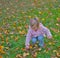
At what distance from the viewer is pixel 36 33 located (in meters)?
6.88

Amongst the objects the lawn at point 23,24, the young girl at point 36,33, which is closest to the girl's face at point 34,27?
A: the young girl at point 36,33

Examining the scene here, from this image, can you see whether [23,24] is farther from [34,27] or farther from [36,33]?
[34,27]

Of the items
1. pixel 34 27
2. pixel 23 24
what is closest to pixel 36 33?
pixel 34 27

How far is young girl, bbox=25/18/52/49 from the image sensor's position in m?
6.69

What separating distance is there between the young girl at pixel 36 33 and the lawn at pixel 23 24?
230 millimetres

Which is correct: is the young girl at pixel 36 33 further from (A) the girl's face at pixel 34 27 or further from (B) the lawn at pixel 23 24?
(B) the lawn at pixel 23 24

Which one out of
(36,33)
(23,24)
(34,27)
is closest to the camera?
(34,27)

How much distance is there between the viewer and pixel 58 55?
20.4ft

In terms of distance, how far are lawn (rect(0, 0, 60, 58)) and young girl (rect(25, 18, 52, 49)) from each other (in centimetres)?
23

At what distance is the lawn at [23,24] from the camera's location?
6646 millimetres

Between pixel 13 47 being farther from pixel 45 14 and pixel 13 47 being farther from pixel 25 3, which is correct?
pixel 25 3

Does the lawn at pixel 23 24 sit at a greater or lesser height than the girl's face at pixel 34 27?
lesser

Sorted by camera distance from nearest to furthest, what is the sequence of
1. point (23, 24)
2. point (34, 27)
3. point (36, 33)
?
point (34, 27)
point (36, 33)
point (23, 24)

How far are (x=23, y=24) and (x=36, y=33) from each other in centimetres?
283
